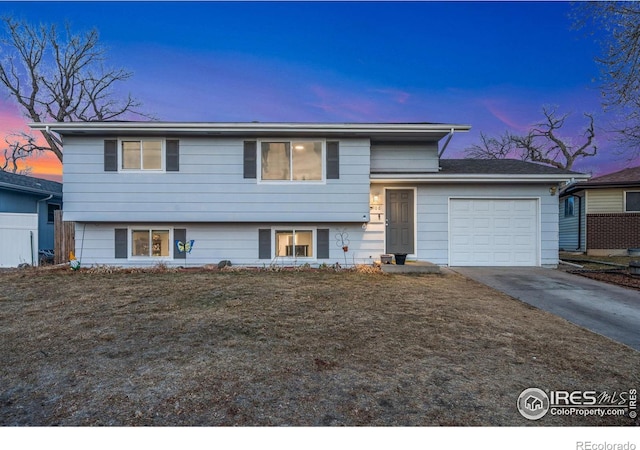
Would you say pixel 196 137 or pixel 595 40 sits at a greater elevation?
pixel 595 40

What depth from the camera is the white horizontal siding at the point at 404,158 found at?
384 inches

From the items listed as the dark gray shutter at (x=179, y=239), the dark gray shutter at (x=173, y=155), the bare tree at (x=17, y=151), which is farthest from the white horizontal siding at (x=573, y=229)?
the bare tree at (x=17, y=151)

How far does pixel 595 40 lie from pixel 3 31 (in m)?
25.8

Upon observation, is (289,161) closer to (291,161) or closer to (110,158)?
(291,161)

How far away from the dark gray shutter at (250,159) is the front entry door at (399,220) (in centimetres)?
394

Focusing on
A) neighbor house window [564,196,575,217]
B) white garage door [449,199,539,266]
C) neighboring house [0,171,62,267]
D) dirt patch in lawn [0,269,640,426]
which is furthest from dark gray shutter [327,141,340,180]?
neighbor house window [564,196,575,217]

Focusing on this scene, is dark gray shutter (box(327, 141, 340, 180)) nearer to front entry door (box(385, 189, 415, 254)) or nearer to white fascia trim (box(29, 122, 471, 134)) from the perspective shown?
white fascia trim (box(29, 122, 471, 134))

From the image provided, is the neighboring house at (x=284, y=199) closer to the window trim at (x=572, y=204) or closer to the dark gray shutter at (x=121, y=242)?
the dark gray shutter at (x=121, y=242)

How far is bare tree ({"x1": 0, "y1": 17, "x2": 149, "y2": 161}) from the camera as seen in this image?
17.5 metres

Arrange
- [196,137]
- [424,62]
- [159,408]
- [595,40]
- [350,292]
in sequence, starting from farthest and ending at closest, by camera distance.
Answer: [424,62], [196,137], [595,40], [350,292], [159,408]
